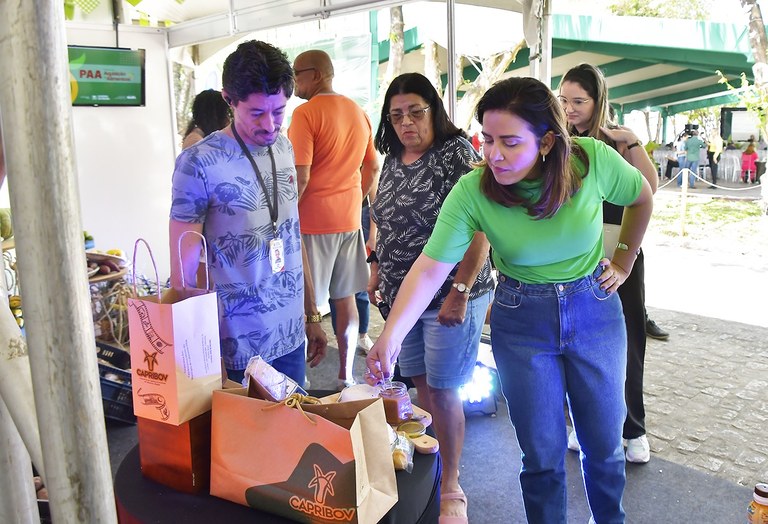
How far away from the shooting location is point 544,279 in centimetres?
179

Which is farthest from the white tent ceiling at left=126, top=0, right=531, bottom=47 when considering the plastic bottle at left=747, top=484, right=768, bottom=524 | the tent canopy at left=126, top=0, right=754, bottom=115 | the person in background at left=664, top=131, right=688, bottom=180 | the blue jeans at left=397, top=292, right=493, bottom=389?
the person in background at left=664, top=131, right=688, bottom=180

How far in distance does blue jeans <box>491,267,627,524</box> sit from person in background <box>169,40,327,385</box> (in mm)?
677

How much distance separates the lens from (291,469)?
1213 mm

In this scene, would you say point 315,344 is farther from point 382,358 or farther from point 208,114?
point 208,114

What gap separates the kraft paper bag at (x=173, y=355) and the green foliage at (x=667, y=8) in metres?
21.3

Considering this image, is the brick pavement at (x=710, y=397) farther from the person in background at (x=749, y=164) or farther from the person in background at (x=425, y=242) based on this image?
the person in background at (x=749, y=164)

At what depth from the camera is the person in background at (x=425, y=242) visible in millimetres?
2316

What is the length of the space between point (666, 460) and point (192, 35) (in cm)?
522

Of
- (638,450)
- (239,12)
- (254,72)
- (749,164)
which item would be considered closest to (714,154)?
(749,164)

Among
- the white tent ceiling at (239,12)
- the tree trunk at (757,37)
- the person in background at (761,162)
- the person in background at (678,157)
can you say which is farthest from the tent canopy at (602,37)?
the person in background at (761,162)

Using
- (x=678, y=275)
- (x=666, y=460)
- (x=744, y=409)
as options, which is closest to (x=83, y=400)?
(x=666, y=460)

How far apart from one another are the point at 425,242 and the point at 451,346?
1.29 feet

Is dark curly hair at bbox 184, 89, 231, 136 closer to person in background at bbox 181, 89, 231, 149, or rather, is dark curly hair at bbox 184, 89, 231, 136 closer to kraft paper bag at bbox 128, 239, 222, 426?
person in background at bbox 181, 89, 231, 149

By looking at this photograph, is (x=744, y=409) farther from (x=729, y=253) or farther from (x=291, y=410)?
(x=729, y=253)
